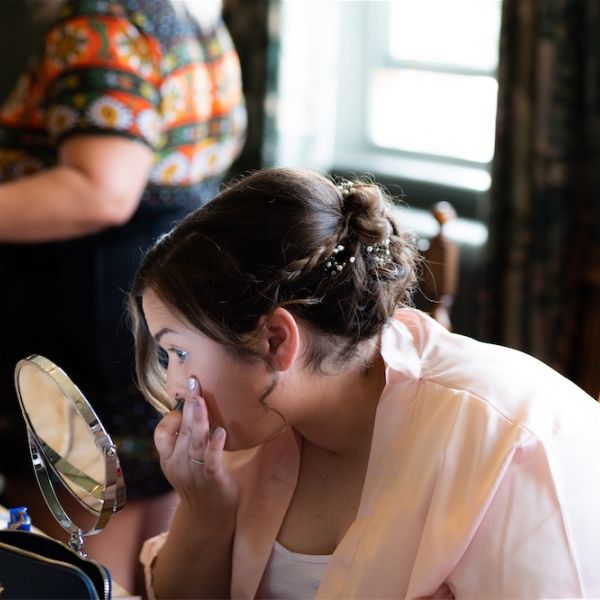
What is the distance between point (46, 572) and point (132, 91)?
1.03 meters

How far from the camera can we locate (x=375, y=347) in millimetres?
1245

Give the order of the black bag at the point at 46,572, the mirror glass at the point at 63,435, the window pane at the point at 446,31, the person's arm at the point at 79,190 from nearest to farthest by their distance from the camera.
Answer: the black bag at the point at 46,572 → the mirror glass at the point at 63,435 → the person's arm at the point at 79,190 → the window pane at the point at 446,31

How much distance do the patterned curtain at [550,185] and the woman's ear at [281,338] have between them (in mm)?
1371

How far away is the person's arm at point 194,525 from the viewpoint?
4.13ft

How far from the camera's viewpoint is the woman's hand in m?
1.21

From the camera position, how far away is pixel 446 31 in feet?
10.4

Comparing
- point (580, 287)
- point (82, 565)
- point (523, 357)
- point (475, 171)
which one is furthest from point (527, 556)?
point (475, 171)

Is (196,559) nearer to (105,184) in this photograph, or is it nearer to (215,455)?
(215,455)

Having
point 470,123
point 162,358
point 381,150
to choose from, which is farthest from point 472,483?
point 381,150

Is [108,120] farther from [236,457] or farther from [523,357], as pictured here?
[523,357]

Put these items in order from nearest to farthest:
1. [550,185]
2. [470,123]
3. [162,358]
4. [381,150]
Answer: [162,358], [550,185], [470,123], [381,150]

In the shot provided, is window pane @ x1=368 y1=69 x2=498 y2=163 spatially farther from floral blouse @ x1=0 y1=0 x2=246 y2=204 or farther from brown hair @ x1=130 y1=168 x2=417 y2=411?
brown hair @ x1=130 y1=168 x2=417 y2=411

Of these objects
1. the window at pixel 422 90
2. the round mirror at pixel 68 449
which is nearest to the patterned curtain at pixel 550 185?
the window at pixel 422 90

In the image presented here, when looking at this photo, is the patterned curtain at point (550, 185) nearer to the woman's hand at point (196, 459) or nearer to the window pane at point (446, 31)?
the window pane at point (446, 31)
